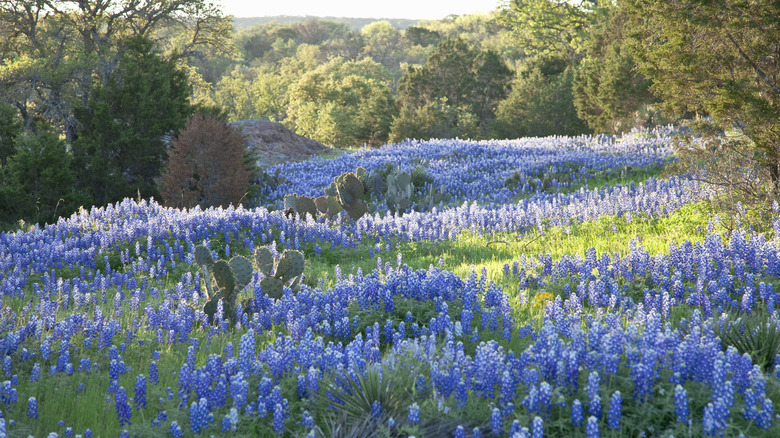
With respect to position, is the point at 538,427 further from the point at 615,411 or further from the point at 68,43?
the point at 68,43

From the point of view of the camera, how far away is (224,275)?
21.4 ft

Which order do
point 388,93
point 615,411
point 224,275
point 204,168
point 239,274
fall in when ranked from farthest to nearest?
point 388,93, point 204,168, point 239,274, point 224,275, point 615,411

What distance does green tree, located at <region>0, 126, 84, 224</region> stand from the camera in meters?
14.8

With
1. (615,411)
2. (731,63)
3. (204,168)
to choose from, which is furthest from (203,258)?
(204,168)

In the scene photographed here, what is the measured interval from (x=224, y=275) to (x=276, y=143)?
913 inches

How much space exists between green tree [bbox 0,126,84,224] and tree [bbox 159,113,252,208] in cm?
237

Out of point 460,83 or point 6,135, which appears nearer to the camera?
point 6,135

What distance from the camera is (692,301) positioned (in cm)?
576

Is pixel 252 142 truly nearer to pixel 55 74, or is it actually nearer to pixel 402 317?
pixel 55 74

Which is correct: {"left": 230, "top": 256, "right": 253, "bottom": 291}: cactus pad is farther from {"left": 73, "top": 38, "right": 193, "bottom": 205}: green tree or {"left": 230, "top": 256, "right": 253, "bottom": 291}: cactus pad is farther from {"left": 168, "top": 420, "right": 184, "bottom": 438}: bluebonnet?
{"left": 73, "top": 38, "right": 193, "bottom": 205}: green tree

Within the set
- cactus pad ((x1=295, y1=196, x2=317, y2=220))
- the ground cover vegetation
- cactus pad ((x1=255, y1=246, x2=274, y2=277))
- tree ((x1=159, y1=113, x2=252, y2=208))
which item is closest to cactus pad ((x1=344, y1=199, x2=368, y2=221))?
the ground cover vegetation

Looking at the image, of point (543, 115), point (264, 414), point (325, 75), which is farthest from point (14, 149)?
point (325, 75)

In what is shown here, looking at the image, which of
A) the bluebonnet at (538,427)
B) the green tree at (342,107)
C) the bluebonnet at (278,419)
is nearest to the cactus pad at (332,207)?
the bluebonnet at (278,419)

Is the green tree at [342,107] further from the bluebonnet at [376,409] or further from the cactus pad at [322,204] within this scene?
the bluebonnet at [376,409]
